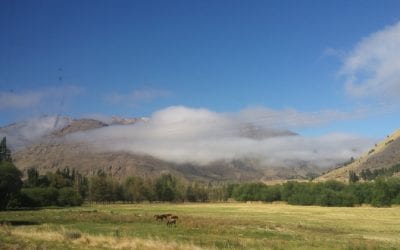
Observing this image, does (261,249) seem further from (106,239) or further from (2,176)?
(2,176)

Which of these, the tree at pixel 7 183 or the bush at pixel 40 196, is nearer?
the tree at pixel 7 183

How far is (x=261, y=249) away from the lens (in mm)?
32031

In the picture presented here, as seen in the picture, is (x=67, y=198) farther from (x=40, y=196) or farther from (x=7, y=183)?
(x=7, y=183)

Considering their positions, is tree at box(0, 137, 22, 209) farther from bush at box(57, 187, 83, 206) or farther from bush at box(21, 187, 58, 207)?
bush at box(57, 187, 83, 206)

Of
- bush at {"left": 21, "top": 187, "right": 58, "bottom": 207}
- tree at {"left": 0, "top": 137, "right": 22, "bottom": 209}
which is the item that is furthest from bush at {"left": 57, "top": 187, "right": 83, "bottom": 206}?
tree at {"left": 0, "top": 137, "right": 22, "bottom": 209}

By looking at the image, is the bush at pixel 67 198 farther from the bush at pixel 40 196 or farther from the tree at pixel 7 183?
the tree at pixel 7 183

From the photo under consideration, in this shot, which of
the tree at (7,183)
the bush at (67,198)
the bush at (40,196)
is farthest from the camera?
the bush at (67,198)

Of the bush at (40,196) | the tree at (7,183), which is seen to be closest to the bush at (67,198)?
the bush at (40,196)

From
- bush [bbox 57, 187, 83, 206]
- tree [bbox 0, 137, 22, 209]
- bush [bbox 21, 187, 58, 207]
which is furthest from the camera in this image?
bush [bbox 57, 187, 83, 206]

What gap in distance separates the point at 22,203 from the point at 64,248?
4637 inches

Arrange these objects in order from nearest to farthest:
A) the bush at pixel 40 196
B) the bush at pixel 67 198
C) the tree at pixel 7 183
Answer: the tree at pixel 7 183 < the bush at pixel 40 196 < the bush at pixel 67 198

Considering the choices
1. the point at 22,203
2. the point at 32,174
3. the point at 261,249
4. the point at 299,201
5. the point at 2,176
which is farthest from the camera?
the point at 299,201

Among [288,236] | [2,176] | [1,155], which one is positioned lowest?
[288,236]

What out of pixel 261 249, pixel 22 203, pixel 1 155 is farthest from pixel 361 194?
pixel 261 249
